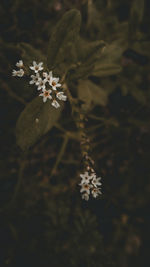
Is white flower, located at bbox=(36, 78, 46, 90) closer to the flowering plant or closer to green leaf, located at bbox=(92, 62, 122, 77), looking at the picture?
the flowering plant

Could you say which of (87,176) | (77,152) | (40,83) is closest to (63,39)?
(40,83)

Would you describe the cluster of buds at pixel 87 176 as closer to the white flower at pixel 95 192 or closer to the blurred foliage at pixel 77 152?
the white flower at pixel 95 192

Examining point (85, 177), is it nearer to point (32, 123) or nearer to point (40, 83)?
point (32, 123)

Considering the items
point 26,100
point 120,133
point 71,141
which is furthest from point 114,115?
point 26,100

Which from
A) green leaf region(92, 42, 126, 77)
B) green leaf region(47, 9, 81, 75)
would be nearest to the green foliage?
green leaf region(92, 42, 126, 77)

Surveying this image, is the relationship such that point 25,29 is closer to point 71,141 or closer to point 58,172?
point 71,141

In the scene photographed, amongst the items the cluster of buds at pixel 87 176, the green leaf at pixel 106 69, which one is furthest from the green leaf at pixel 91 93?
the cluster of buds at pixel 87 176

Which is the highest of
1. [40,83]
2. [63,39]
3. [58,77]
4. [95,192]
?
[63,39]
